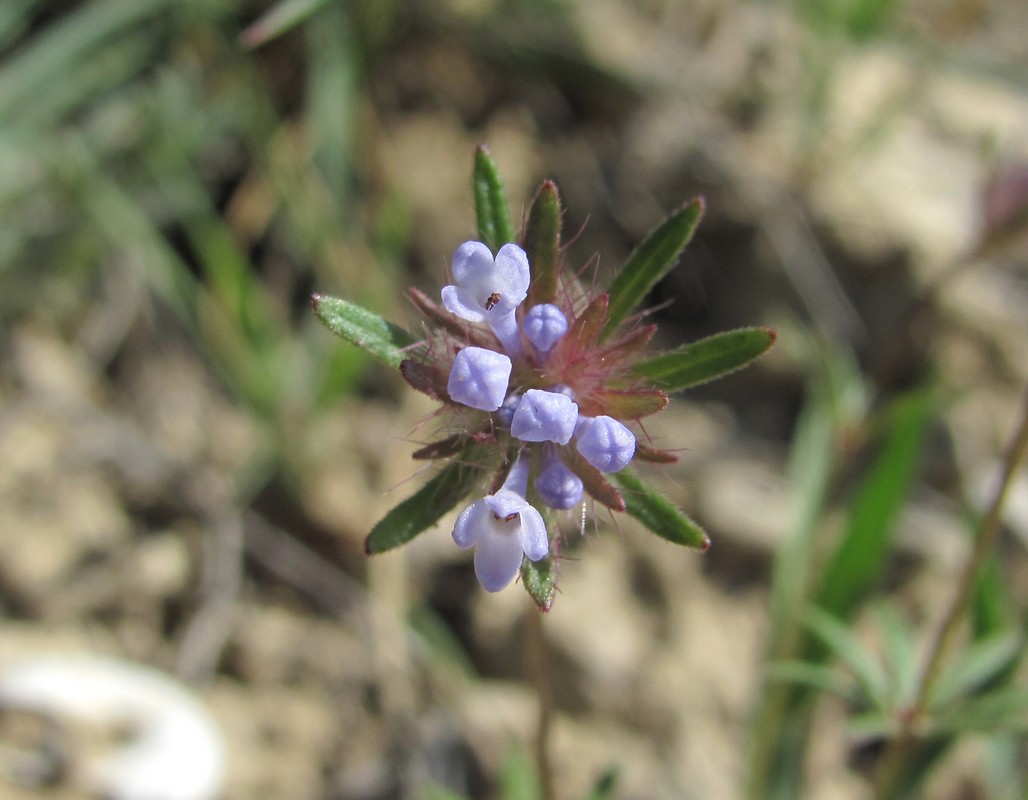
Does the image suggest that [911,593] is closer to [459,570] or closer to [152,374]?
[459,570]

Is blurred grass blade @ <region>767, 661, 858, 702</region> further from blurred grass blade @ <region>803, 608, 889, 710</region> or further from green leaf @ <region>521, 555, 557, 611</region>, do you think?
green leaf @ <region>521, 555, 557, 611</region>

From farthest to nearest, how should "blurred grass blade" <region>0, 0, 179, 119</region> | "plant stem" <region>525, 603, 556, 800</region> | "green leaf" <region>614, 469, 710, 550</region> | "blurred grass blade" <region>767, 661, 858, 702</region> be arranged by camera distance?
1. "blurred grass blade" <region>0, 0, 179, 119</region>
2. "blurred grass blade" <region>767, 661, 858, 702</region>
3. "plant stem" <region>525, 603, 556, 800</region>
4. "green leaf" <region>614, 469, 710, 550</region>

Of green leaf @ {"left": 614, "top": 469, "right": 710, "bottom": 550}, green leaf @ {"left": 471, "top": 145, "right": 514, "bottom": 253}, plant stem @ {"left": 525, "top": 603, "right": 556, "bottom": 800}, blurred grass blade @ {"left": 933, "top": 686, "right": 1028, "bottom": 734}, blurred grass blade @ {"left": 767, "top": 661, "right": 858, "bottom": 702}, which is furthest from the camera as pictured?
blurred grass blade @ {"left": 767, "top": 661, "right": 858, "bottom": 702}

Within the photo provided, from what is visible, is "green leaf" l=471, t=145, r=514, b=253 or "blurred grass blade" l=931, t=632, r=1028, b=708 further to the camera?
"blurred grass blade" l=931, t=632, r=1028, b=708

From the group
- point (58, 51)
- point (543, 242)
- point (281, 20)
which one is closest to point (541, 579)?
point (543, 242)

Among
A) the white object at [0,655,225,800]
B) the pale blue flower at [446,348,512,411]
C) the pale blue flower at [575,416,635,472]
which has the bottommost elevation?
the white object at [0,655,225,800]

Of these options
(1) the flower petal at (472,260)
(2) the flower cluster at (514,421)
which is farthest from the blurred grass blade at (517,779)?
(1) the flower petal at (472,260)

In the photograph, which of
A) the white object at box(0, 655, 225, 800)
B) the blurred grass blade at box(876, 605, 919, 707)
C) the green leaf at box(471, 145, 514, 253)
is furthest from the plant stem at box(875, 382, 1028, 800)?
the white object at box(0, 655, 225, 800)

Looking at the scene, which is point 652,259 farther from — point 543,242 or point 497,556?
point 497,556
